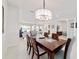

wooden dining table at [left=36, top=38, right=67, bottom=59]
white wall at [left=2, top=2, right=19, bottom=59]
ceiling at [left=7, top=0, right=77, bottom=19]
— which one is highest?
ceiling at [left=7, top=0, right=77, bottom=19]

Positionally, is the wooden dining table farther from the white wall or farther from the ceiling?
the white wall

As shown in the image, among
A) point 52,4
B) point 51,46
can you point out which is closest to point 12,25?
point 52,4

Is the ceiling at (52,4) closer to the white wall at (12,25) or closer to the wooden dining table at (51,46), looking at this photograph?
the white wall at (12,25)

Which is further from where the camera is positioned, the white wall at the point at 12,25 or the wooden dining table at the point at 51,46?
the white wall at the point at 12,25

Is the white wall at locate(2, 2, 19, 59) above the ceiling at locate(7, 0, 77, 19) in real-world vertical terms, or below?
below

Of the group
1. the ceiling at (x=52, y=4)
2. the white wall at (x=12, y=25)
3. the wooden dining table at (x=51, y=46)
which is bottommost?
the wooden dining table at (x=51, y=46)

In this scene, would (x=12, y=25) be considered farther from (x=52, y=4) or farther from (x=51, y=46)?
(x=51, y=46)

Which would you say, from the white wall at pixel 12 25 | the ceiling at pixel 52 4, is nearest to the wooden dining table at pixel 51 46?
the ceiling at pixel 52 4

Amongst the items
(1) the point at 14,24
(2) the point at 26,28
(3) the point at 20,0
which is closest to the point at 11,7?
(1) the point at 14,24

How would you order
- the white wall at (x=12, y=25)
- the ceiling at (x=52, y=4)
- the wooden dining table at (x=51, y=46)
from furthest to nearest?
the white wall at (x=12, y=25) < the ceiling at (x=52, y=4) < the wooden dining table at (x=51, y=46)

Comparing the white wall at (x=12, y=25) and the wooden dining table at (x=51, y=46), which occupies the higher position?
the white wall at (x=12, y=25)

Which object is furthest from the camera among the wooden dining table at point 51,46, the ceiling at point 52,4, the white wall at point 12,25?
the white wall at point 12,25

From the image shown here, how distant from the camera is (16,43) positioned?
616 cm

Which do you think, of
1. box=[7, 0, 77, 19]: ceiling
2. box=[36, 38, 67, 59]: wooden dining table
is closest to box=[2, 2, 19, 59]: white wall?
box=[7, 0, 77, 19]: ceiling
